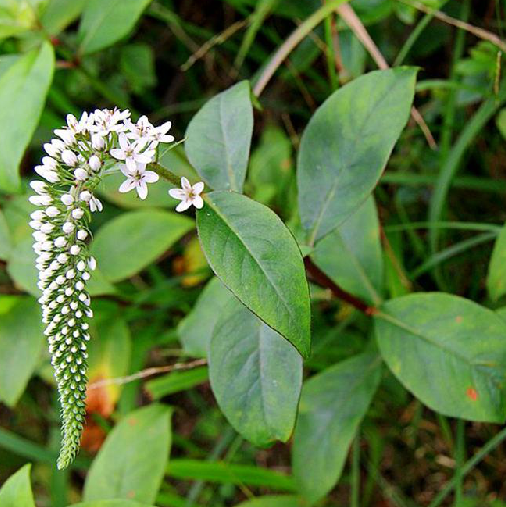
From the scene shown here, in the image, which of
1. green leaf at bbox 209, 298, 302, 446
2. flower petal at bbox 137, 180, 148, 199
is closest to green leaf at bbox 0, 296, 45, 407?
green leaf at bbox 209, 298, 302, 446

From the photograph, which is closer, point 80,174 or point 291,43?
point 80,174

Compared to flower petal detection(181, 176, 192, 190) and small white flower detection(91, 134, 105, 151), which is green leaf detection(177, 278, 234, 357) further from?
small white flower detection(91, 134, 105, 151)

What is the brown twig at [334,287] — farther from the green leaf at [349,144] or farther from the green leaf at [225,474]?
the green leaf at [225,474]

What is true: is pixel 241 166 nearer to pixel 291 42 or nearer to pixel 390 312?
pixel 390 312

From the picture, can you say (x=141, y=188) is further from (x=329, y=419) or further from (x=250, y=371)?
(x=329, y=419)

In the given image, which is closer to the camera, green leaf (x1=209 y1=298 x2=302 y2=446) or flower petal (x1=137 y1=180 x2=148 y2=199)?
flower petal (x1=137 y1=180 x2=148 y2=199)

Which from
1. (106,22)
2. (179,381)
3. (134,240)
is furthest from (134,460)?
(106,22)
